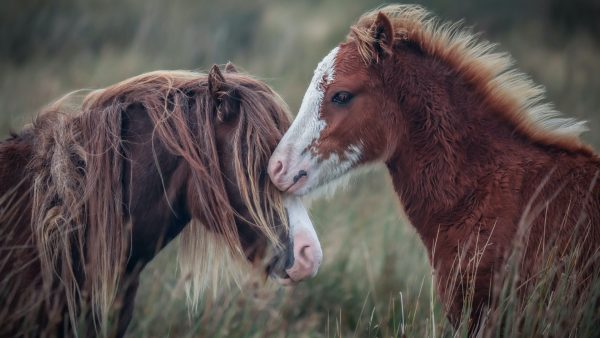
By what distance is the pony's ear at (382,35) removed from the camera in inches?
117

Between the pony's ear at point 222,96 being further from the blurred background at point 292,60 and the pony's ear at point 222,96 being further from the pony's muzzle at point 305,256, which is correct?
the blurred background at point 292,60

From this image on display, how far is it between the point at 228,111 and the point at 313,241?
0.58 m

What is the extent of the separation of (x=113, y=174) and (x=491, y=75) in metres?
1.70

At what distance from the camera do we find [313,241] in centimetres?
250

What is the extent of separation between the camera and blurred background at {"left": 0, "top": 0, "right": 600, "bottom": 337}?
14.5 feet

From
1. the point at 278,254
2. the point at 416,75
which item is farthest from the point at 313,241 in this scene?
the point at 416,75

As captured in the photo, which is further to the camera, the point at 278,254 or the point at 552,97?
the point at 552,97

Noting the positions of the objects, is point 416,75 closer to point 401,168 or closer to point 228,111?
point 401,168

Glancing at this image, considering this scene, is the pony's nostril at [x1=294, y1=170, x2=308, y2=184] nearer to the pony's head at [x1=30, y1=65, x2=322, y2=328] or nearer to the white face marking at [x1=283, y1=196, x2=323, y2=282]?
the pony's head at [x1=30, y1=65, x2=322, y2=328]

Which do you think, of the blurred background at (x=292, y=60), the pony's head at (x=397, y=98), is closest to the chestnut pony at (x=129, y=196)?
the pony's head at (x=397, y=98)

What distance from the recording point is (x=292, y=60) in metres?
9.88

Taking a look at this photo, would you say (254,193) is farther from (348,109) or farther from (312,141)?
(348,109)

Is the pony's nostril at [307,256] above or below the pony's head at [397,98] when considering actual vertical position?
below

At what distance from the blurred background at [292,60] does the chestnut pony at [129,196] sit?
62 cm
